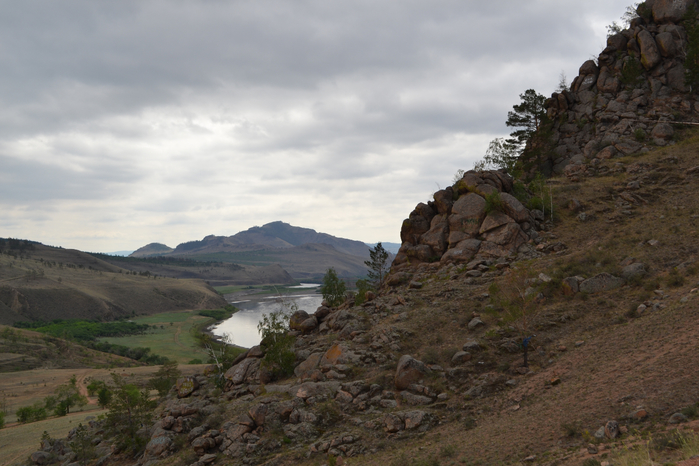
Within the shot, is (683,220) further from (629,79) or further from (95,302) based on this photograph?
(95,302)

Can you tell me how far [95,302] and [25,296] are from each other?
2622 cm

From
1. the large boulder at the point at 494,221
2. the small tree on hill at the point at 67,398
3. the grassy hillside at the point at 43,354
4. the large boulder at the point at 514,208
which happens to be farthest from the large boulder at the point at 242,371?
the grassy hillside at the point at 43,354

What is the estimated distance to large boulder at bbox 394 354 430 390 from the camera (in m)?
24.2

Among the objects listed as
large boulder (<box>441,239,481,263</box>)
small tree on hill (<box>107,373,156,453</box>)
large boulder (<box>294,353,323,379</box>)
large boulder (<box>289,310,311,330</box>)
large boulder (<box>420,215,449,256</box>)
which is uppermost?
large boulder (<box>420,215,449,256</box>)

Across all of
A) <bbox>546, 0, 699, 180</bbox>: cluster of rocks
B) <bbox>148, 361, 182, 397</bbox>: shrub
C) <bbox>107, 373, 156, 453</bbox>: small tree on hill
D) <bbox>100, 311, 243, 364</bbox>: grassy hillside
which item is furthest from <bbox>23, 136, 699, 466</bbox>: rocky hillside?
<bbox>100, 311, 243, 364</bbox>: grassy hillside

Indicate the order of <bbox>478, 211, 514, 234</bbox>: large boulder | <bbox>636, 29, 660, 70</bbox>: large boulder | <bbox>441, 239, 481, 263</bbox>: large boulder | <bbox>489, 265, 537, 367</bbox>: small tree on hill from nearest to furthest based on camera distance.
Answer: <bbox>489, 265, 537, 367</bbox>: small tree on hill, <bbox>441, 239, 481, 263</bbox>: large boulder, <bbox>478, 211, 514, 234</bbox>: large boulder, <bbox>636, 29, 660, 70</bbox>: large boulder

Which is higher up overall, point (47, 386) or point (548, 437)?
point (548, 437)

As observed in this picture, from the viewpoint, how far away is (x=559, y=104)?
215ft

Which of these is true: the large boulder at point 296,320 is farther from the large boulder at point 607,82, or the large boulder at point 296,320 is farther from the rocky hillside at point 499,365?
the large boulder at point 607,82

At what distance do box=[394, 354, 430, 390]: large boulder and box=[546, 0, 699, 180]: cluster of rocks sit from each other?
41739 millimetres

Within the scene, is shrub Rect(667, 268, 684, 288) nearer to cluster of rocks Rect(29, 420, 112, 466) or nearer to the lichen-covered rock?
the lichen-covered rock

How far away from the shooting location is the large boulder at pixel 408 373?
24.2 m

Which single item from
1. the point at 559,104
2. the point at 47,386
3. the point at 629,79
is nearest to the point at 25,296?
the point at 47,386

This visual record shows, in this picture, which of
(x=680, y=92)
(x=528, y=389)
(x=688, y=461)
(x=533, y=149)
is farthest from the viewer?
(x=533, y=149)
